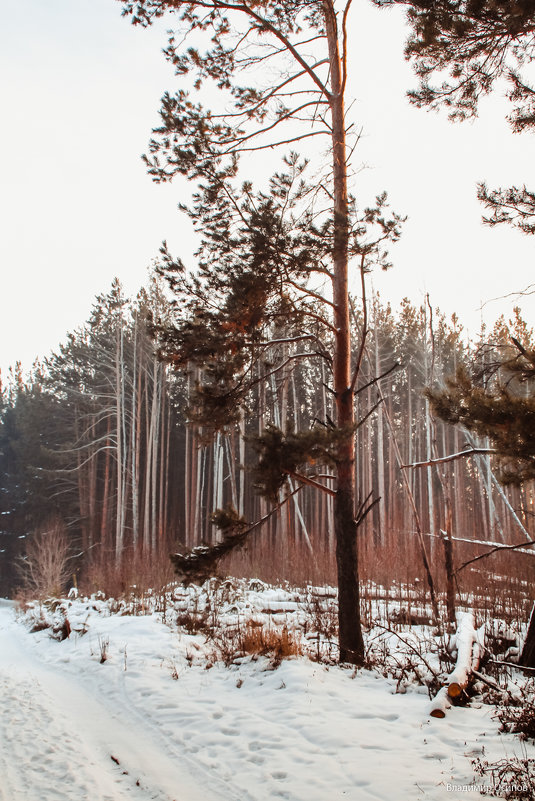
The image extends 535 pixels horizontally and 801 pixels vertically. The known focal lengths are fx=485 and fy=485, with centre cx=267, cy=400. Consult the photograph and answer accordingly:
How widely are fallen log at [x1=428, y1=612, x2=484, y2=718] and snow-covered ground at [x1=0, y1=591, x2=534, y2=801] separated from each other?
11cm

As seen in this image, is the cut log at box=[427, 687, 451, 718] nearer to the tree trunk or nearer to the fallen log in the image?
the fallen log

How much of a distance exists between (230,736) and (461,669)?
2208mm

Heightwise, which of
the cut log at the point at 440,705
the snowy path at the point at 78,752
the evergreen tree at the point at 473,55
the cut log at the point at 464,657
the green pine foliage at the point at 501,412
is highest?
the evergreen tree at the point at 473,55

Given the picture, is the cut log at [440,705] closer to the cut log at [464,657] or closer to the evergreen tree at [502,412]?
the cut log at [464,657]

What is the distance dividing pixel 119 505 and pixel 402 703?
17481mm

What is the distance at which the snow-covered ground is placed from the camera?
3.10 meters

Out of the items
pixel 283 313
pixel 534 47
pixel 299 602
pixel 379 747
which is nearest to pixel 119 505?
pixel 299 602

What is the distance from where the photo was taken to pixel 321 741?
368 cm

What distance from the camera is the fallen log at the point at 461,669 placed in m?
4.09

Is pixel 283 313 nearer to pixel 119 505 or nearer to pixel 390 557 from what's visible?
pixel 390 557

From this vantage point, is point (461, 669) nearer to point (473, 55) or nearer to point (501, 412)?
point (501, 412)

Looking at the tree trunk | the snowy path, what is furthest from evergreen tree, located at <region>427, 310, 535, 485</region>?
the snowy path

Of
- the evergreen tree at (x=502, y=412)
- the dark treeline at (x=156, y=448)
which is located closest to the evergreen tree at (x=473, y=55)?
the evergreen tree at (x=502, y=412)

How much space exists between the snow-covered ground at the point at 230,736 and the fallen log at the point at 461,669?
0.38 feet
